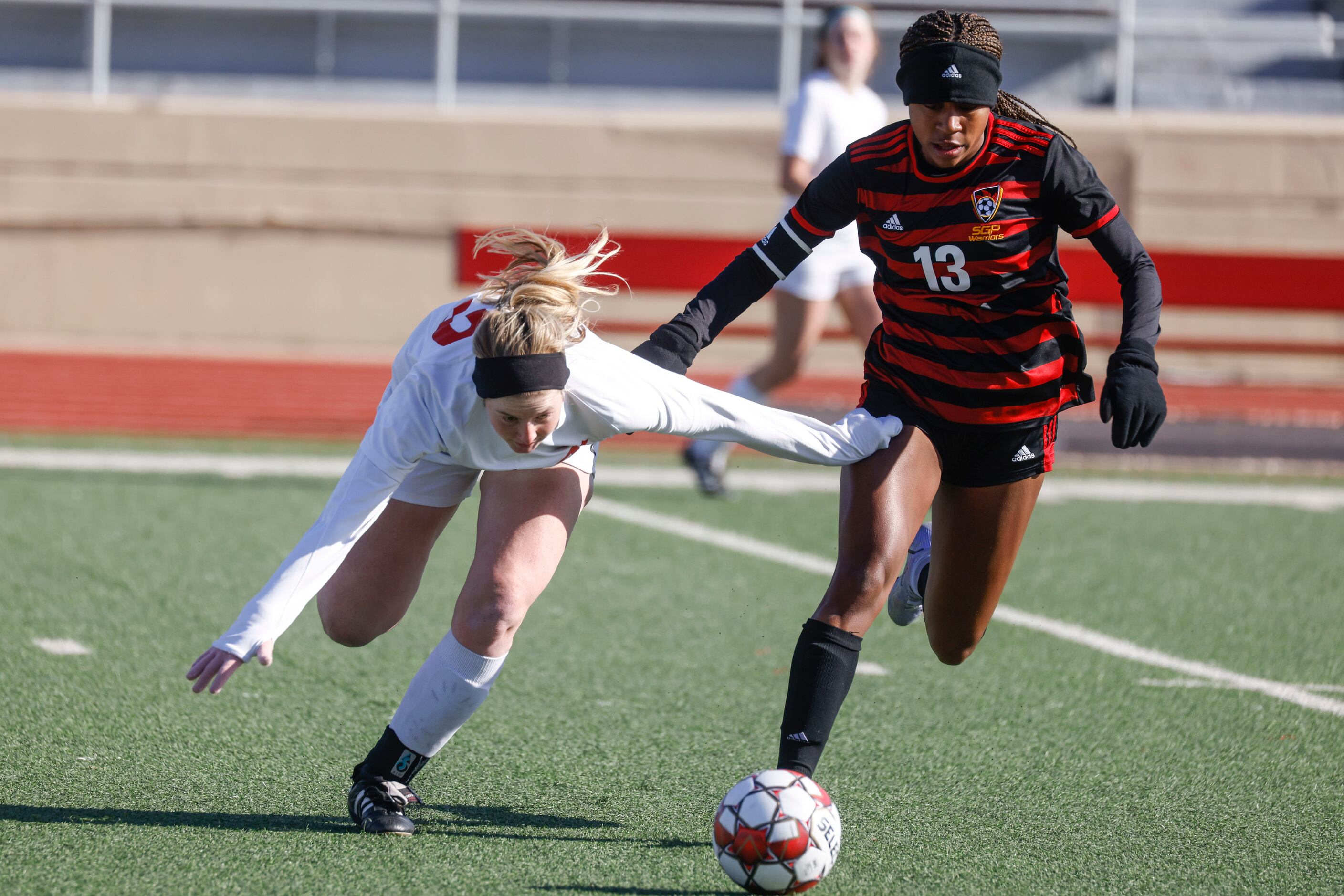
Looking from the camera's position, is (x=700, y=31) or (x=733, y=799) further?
(x=700, y=31)

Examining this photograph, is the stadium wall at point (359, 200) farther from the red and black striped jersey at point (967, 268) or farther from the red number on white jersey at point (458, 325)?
the red number on white jersey at point (458, 325)

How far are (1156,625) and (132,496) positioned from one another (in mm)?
5039

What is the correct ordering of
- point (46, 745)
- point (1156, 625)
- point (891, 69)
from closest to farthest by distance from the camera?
point (46, 745)
point (1156, 625)
point (891, 69)

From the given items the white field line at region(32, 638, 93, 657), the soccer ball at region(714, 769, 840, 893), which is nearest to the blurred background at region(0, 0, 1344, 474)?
the white field line at region(32, 638, 93, 657)

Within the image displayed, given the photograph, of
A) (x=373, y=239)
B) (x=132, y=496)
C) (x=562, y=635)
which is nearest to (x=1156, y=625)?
(x=562, y=635)

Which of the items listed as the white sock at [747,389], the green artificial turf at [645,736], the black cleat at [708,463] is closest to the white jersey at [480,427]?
the green artificial turf at [645,736]

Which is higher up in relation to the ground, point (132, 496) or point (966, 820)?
point (966, 820)

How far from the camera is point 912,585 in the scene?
13.9ft

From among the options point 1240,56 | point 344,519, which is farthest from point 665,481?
point 1240,56

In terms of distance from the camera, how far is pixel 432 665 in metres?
3.33

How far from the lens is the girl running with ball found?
130 inches

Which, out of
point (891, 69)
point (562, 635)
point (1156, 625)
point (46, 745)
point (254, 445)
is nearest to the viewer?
point (46, 745)

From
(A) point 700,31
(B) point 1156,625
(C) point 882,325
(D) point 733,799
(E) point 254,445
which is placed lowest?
(E) point 254,445

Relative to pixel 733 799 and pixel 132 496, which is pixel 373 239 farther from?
pixel 733 799
